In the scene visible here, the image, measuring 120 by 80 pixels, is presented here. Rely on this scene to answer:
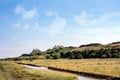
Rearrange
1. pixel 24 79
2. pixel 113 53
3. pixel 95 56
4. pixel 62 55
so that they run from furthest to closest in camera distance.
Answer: pixel 62 55
pixel 95 56
pixel 113 53
pixel 24 79

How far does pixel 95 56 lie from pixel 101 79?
77.0m

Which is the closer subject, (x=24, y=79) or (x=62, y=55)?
(x=24, y=79)

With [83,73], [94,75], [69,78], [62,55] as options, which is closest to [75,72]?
[83,73]

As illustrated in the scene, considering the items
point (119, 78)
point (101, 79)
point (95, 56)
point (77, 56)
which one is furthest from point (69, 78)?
point (77, 56)

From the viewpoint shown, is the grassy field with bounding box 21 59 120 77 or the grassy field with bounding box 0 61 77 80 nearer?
the grassy field with bounding box 0 61 77 80

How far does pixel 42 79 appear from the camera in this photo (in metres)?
52.6

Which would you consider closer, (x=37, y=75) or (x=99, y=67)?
(x=37, y=75)

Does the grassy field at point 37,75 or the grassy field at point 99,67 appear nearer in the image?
the grassy field at point 37,75

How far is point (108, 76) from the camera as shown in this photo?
164 ft

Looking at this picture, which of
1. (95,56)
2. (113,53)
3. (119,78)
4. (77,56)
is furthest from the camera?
(77,56)

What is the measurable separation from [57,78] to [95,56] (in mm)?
75316

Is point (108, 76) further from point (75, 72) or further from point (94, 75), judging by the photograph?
point (75, 72)

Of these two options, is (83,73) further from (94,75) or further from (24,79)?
(24,79)

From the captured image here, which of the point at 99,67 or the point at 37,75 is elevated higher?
the point at 99,67
